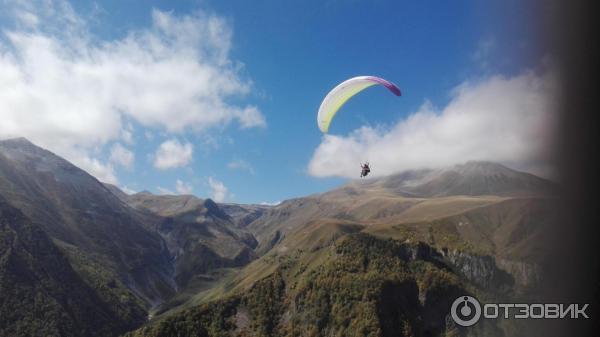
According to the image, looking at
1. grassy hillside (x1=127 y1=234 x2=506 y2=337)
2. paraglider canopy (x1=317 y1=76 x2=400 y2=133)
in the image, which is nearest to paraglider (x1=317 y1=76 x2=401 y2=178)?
paraglider canopy (x1=317 y1=76 x2=400 y2=133)

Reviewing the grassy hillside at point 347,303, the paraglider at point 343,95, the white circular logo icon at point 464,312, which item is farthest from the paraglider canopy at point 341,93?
the white circular logo icon at point 464,312

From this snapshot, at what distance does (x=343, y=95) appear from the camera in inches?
1838

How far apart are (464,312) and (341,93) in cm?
15873

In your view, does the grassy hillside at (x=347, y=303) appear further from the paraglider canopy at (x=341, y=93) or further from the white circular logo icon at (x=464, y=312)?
the paraglider canopy at (x=341, y=93)

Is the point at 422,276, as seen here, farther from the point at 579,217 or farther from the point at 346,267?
the point at 579,217

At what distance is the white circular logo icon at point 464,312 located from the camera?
555 feet

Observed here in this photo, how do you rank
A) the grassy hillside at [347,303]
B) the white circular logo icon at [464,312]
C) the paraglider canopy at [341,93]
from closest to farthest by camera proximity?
the paraglider canopy at [341,93]
the grassy hillside at [347,303]
the white circular logo icon at [464,312]

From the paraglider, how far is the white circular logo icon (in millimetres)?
143818

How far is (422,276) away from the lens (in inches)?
7160

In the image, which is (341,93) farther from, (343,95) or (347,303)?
(347,303)

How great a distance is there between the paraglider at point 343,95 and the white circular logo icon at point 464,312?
472 ft

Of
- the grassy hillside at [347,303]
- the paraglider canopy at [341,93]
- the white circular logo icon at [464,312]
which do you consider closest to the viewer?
the paraglider canopy at [341,93]

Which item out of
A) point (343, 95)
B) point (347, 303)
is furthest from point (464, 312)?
point (343, 95)

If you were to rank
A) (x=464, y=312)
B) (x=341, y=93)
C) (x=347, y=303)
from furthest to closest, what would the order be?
1. (x=464, y=312)
2. (x=347, y=303)
3. (x=341, y=93)
